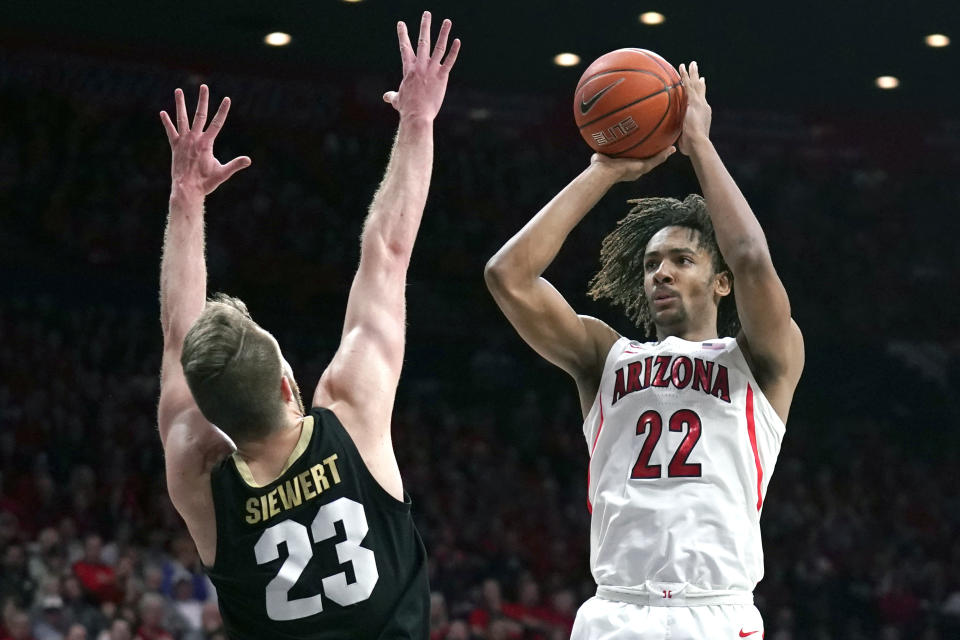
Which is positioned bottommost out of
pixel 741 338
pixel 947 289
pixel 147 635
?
pixel 147 635

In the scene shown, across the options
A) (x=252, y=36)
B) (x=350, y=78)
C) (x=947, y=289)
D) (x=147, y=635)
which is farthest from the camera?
(x=947, y=289)

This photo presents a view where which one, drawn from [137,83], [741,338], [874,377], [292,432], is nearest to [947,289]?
[874,377]

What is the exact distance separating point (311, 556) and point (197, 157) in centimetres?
133

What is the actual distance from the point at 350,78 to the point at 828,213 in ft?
21.3

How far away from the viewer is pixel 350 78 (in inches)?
609

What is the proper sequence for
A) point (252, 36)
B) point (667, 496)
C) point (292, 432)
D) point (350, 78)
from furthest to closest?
point (350, 78) < point (252, 36) < point (667, 496) < point (292, 432)

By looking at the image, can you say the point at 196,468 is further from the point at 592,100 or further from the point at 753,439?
the point at 592,100

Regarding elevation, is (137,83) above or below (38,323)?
above

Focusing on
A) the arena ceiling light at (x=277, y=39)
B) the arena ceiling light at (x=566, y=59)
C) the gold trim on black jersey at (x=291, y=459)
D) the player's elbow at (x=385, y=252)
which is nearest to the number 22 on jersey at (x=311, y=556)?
the gold trim on black jersey at (x=291, y=459)

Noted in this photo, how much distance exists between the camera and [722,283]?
4.17 m

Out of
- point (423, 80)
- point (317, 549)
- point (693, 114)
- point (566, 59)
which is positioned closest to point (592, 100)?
point (693, 114)

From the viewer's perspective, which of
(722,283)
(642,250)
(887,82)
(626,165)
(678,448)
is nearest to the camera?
(678,448)

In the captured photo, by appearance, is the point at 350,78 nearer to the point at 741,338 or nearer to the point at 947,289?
the point at 947,289

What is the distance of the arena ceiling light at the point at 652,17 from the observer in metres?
13.1
